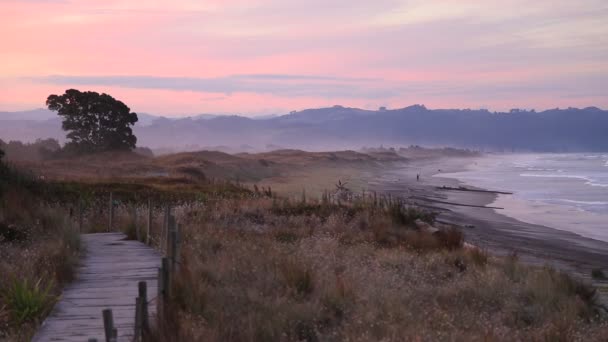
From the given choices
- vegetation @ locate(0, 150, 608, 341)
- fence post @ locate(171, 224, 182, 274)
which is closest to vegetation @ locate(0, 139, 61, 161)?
vegetation @ locate(0, 150, 608, 341)

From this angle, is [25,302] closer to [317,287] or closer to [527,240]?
[317,287]

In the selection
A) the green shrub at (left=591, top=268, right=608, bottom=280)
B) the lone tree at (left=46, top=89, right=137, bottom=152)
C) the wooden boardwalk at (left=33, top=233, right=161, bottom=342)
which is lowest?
the green shrub at (left=591, top=268, right=608, bottom=280)

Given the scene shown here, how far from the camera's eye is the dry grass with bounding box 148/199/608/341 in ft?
22.5

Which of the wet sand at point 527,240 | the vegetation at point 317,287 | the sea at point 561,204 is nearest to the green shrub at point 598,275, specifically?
the wet sand at point 527,240

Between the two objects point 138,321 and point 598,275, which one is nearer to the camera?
point 138,321

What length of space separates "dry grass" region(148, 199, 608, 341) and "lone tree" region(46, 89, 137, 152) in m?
41.0

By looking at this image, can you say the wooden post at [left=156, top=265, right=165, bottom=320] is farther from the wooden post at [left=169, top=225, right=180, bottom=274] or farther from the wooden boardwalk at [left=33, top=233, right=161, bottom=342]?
the wooden post at [left=169, top=225, right=180, bottom=274]

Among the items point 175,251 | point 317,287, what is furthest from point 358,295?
point 175,251

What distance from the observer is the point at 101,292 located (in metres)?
7.94

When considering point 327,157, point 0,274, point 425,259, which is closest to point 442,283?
point 425,259

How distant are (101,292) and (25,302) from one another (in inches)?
42.2

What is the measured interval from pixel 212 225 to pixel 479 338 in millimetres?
8479

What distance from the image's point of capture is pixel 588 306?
9766 millimetres

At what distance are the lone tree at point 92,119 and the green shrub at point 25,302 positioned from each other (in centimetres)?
4692
